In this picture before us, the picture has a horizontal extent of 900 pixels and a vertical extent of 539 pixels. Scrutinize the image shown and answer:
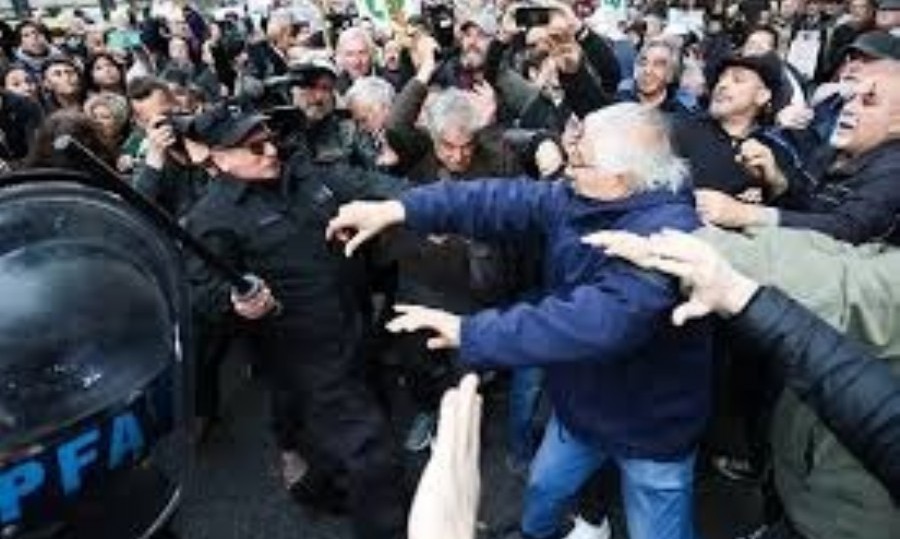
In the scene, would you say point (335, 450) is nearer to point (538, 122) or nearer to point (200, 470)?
point (200, 470)

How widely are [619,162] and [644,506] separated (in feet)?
3.80

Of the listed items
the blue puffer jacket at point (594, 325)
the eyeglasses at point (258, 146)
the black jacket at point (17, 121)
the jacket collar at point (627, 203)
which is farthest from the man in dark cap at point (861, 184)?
the black jacket at point (17, 121)

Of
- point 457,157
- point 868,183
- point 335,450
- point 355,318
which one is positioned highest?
Result: point 868,183

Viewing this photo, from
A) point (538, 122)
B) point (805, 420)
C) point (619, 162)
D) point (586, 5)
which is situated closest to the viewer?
point (805, 420)

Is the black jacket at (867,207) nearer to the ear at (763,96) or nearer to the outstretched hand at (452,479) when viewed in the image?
the ear at (763,96)

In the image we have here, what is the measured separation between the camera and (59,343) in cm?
107

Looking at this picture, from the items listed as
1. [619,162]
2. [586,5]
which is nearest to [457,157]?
[619,162]

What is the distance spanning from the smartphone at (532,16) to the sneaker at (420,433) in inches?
84.0

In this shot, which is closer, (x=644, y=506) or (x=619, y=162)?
(x=619, y=162)

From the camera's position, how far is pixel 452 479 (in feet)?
3.61

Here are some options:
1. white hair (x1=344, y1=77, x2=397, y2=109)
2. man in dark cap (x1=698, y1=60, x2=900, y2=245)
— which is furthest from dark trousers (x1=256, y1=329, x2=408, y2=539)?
white hair (x1=344, y1=77, x2=397, y2=109)

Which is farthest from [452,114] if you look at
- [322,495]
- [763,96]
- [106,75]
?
[106,75]

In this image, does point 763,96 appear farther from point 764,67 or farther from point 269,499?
point 269,499

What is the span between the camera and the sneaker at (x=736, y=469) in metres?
4.19
